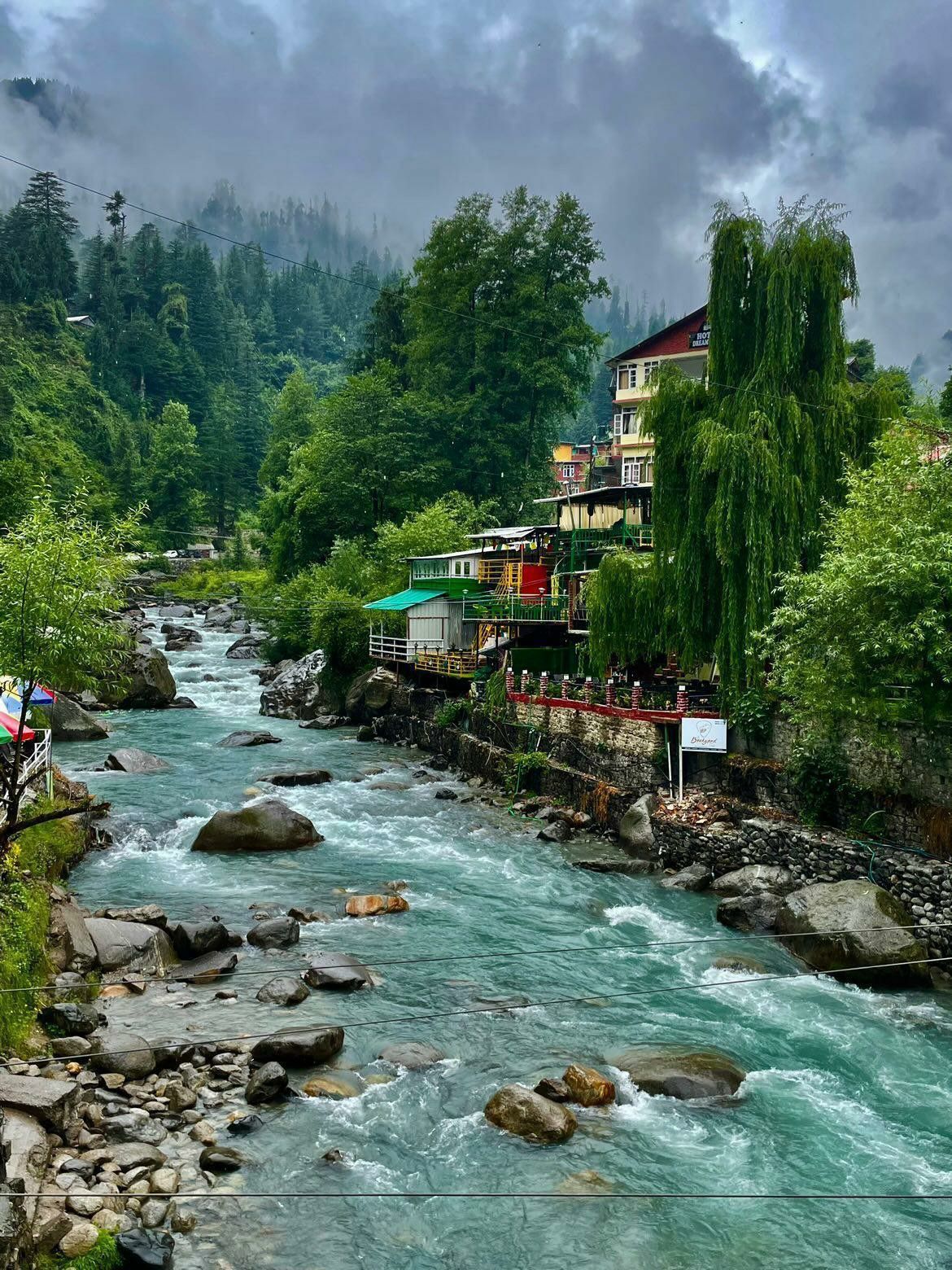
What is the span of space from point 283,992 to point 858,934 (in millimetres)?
10094

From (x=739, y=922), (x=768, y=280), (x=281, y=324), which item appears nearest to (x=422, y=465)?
(x=768, y=280)

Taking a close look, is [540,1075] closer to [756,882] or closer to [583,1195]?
[583,1195]

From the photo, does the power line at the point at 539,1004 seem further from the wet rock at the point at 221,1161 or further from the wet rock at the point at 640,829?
the wet rock at the point at 640,829

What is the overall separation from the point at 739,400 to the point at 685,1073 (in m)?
16.8

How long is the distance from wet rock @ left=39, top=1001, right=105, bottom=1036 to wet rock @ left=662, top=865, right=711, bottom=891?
12.7 meters

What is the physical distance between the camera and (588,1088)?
13.2 metres

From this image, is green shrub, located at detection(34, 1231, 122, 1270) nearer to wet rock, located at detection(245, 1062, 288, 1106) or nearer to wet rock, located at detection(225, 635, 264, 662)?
wet rock, located at detection(245, 1062, 288, 1106)

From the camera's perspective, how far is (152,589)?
266 feet

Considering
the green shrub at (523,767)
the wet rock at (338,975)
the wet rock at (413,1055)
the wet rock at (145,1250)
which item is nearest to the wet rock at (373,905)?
the wet rock at (338,975)

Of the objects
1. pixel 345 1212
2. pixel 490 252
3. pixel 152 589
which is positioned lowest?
pixel 345 1212

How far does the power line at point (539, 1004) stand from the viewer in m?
14.2

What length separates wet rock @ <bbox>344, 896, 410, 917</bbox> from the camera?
20.2 m

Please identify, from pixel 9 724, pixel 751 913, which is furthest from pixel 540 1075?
pixel 9 724

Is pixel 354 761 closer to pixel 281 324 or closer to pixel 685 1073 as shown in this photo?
pixel 685 1073
